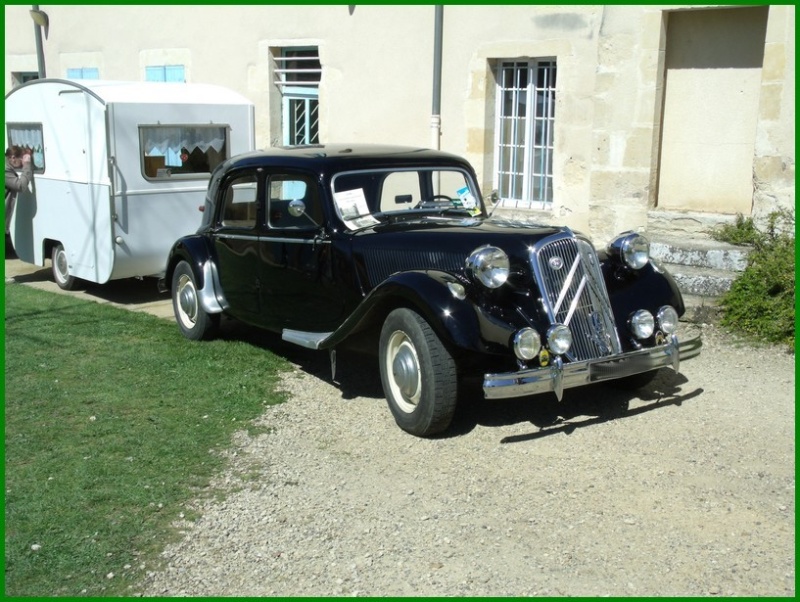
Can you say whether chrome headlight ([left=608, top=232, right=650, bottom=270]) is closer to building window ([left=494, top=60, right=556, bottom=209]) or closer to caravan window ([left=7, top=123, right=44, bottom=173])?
building window ([left=494, top=60, right=556, bottom=209])

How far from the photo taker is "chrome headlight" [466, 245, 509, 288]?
15.3 ft

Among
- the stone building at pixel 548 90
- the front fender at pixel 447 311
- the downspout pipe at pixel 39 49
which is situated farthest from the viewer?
the downspout pipe at pixel 39 49

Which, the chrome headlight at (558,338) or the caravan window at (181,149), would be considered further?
the caravan window at (181,149)

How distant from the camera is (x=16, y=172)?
9.48 metres

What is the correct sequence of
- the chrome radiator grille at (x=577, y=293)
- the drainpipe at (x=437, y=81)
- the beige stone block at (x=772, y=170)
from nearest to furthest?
the chrome radiator grille at (x=577, y=293)
the beige stone block at (x=772, y=170)
the drainpipe at (x=437, y=81)

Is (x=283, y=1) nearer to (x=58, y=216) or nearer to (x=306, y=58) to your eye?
(x=306, y=58)

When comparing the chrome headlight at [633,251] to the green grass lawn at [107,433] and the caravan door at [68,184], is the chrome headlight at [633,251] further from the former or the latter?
the caravan door at [68,184]

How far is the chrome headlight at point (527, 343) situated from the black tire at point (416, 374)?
37cm

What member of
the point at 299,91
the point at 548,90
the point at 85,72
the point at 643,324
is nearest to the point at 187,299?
the point at 643,324

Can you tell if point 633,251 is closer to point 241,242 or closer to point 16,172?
point 241,242

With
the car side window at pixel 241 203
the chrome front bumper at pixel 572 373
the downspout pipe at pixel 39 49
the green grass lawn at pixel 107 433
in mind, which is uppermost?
the downspout pipe at pixel 39 49

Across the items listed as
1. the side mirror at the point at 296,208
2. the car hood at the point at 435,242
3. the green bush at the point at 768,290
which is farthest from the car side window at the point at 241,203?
the green bush at the point at 768,290

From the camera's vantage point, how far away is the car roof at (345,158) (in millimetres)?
5832

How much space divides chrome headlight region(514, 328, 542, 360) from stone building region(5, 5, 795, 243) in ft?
12.6
